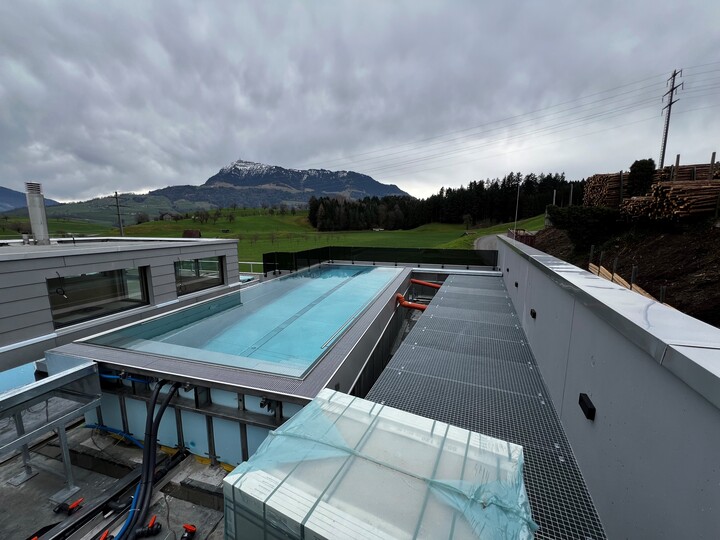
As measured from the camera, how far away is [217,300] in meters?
7.62

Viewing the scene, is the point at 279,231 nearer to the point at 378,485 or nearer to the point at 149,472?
the point at 149,472

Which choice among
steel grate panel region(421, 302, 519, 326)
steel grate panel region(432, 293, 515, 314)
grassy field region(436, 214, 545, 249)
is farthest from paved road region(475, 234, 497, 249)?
steel grate panel region(421, 302, 519, 326)

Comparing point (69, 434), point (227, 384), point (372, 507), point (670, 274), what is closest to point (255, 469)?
point (372, 507)

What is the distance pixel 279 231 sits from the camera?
6009cm

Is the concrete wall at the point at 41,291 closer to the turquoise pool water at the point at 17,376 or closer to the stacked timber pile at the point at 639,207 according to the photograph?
the turquoise pool water at the point at 17,376

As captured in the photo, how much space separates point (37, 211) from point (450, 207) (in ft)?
210

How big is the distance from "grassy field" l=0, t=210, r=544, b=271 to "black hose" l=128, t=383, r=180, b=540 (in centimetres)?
3517

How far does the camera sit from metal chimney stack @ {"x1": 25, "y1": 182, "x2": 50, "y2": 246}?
8.15m

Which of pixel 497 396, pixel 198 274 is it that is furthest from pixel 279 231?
pixel 497 396

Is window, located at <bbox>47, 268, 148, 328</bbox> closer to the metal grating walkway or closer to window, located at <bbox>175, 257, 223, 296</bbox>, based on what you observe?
window, located at <bbox>175, 257, 223, 296</bbox>

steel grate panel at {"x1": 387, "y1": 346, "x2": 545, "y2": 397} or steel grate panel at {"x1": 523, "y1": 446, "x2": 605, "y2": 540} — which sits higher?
steel grate panel at {"x1": 387, "y1": 346, "x2": 545, "y2": 397}

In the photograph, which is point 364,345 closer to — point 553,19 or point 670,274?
point 670,274

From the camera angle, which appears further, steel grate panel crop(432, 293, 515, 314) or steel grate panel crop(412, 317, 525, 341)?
steel grate panel crop(432, 293, 515, 314)

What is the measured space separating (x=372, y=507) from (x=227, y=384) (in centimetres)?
284
